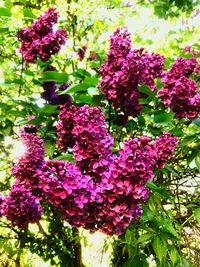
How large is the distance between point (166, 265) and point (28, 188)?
102cm

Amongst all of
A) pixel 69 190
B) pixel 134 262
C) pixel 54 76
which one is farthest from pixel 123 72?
pixel 134 262

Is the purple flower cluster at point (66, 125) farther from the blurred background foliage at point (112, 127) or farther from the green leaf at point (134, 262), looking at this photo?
the green leaf at point (134, 262)

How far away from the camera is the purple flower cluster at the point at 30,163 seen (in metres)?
1.67

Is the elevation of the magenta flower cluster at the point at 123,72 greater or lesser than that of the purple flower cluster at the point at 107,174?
greater

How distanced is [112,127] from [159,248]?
0.87 meters

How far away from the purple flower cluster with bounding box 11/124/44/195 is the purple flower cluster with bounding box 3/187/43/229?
0.43 ft

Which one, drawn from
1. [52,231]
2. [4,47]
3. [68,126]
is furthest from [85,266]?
[68,126]

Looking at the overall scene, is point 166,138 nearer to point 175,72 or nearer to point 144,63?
point 144,63

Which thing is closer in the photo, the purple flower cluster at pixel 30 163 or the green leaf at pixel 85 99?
the purple flower cluster at pixel 30 163

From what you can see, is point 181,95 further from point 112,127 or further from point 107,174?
point 107,174

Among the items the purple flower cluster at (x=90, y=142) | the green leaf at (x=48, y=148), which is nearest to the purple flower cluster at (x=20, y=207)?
the green leaf at (x=48, y=148)

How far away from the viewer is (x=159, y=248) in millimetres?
1877

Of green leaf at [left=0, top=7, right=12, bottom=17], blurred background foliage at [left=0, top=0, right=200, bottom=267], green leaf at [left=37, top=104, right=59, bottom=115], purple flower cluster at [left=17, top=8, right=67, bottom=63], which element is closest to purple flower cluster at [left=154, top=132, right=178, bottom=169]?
blurred background foliage at [left=0, top=0, right=200, bottom=267]

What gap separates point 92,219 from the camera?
146 centimetres
